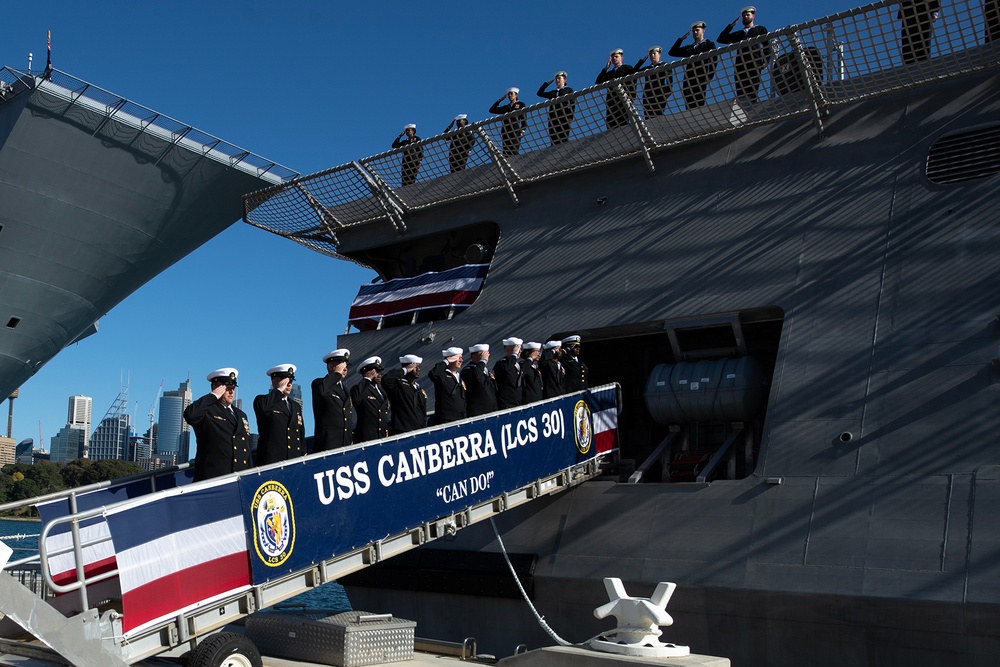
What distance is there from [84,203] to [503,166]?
11.2m

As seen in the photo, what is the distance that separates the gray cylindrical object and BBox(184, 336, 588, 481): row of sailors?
3.25 feet

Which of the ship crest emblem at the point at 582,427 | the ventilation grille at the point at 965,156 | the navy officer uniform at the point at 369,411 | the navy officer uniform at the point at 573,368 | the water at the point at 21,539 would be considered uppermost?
the ventilation grille at the point at 965,156

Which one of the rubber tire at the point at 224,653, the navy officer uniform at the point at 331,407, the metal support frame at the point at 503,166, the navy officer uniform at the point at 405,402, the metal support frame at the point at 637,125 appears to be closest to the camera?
the rubber tire at the point at 224,653

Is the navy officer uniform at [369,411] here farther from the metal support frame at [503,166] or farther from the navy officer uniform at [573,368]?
the metal support frame at [503,166]

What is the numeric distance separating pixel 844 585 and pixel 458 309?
273 inches

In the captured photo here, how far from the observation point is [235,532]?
6418 millimetres

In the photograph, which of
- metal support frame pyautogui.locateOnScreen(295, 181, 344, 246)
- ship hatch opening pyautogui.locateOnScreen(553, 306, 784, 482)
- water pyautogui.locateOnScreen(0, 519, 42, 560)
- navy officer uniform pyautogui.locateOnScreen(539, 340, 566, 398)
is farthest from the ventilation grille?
metal support frame pyautogui.locateOnScreen(295, 181, 344, 246)

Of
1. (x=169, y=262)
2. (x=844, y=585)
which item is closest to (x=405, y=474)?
(x=844, y=585)

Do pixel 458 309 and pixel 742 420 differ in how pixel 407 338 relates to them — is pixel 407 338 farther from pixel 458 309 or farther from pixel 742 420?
pixel 742 420

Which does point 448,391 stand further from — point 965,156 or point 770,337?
point 965,156

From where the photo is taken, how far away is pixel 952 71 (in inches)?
381

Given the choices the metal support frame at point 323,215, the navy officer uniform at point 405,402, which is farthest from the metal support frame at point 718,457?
the metal support frame at point 323,215

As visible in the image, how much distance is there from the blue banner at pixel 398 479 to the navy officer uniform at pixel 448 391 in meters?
0.91

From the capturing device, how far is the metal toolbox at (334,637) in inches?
299
